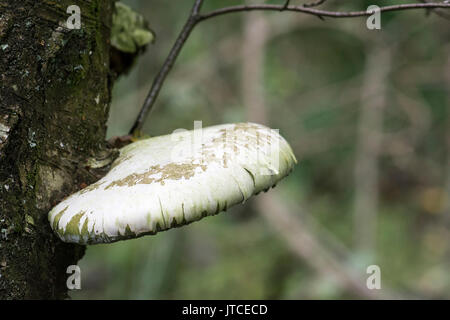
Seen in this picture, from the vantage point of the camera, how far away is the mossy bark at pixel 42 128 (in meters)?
0.83

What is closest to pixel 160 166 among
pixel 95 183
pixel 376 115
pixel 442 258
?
pixel 95 183

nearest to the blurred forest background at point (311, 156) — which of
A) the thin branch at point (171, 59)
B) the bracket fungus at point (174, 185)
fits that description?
the thin branch at point (171, 59)

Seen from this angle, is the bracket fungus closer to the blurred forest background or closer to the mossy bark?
the mossy bark

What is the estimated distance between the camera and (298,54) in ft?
17.5

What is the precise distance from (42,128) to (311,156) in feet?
14.9

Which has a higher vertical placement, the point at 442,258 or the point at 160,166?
the point at 160,166

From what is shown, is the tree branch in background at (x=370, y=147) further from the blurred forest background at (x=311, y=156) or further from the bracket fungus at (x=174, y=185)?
the bracket fungus at (x=174, y=185)

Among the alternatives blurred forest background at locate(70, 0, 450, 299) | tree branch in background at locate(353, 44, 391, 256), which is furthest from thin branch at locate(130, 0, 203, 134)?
tree branch in background at locate(353, 44, 391, 256)

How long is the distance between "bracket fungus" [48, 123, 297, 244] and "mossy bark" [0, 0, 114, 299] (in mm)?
62

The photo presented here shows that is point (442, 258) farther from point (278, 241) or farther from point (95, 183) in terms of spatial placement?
point (95, 183)

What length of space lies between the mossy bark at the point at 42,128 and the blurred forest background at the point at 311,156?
2271 millimetres

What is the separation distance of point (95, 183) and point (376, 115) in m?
3.41
